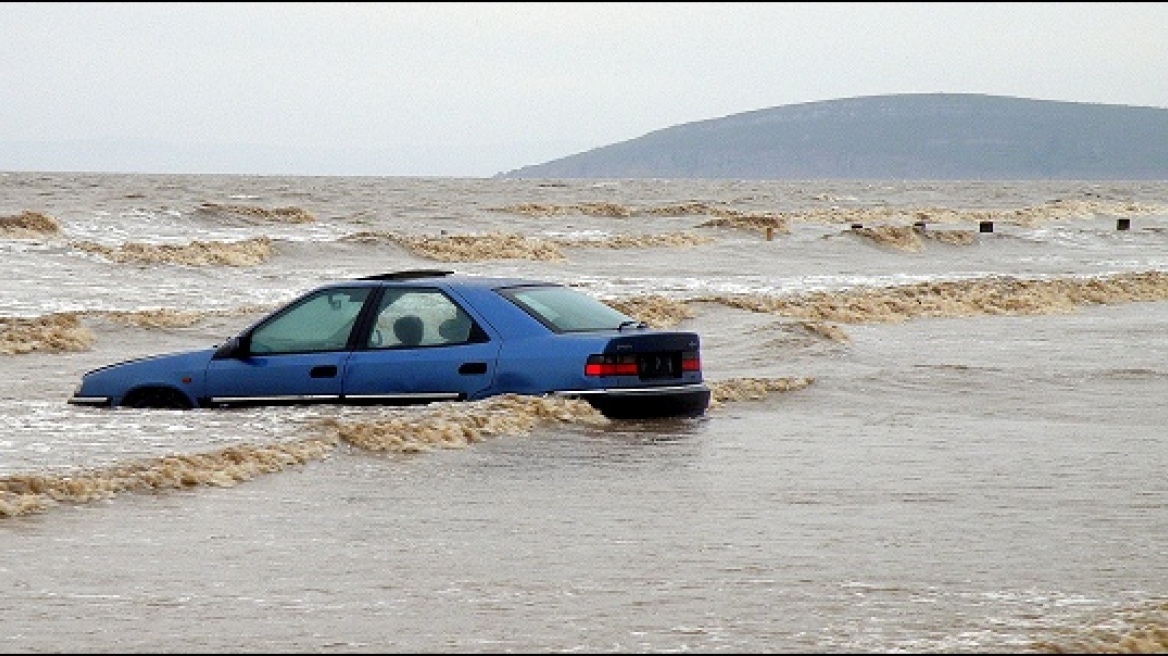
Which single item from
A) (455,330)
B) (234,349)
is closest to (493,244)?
(234,349)

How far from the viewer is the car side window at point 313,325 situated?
43.2 feet

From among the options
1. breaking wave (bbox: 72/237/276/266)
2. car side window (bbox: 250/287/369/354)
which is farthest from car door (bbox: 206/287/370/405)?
breaking wave (bbox: 72/237/276/266)

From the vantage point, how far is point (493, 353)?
12.9 meters

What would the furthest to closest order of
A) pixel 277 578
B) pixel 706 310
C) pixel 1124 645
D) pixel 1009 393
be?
1. pixel 706 310
2. pixel 1009 393
3. pixel 277 578
4. pixel 1124 645

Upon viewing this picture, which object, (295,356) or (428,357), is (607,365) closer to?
(428,357)

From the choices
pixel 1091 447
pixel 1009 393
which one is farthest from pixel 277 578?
pixel 1009 393

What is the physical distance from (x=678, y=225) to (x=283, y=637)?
156ft

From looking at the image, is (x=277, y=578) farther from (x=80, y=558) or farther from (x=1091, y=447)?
(x=1091, y=447)

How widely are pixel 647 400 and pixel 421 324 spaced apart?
5.31ft

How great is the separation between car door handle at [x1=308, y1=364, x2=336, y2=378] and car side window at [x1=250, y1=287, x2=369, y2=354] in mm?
149

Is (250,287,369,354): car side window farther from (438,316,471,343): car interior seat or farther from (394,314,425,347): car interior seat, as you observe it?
(438,316,471,343): car interior seat

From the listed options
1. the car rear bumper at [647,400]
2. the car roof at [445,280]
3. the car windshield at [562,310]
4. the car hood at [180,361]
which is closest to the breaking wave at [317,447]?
the car rear bumper at [647,400]

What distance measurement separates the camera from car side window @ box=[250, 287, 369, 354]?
13180 millimetres

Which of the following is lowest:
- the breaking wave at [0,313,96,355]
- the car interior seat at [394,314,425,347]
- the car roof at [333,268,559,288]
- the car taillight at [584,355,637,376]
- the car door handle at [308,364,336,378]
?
the breaking wave at [0,313,96,355]
